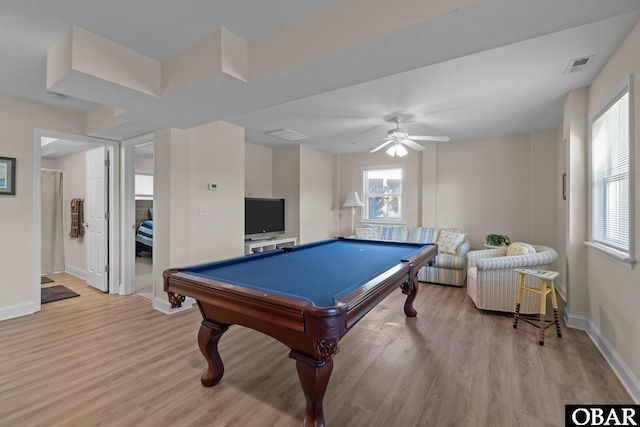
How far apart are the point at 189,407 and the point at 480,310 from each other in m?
3.22

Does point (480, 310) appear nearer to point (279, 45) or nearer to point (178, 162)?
point (279, 45)

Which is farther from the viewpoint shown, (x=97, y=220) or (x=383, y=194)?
(x=383, y=194)

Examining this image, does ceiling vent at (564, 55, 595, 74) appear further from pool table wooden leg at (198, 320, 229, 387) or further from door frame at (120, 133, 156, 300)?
door frame at (120, 133, 156, 300)

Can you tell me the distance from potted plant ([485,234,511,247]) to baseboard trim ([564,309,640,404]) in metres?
1.68

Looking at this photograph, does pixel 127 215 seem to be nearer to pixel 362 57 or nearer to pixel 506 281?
pixel 362 57

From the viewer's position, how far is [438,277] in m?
4.62

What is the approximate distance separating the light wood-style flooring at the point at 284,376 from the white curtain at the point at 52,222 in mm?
2627

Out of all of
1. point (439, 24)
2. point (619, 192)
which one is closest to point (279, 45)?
point (439, 24)

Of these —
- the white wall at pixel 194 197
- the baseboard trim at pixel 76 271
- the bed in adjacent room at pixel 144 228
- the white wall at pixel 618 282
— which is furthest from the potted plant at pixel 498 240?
the baseboard trim at pixel 76 271

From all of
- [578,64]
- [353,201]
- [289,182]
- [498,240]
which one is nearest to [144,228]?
[289,182]

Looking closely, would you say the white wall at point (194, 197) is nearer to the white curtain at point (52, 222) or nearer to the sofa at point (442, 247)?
the sofa at point (442, 247)

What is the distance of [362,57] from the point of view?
5.90ft

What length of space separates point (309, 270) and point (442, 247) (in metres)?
3.45

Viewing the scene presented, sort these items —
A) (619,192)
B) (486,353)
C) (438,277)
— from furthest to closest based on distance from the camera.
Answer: (438,277)
(486,353)
(619,192)
